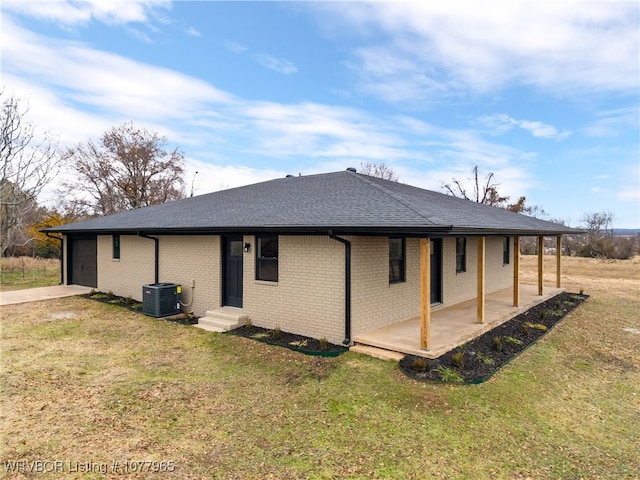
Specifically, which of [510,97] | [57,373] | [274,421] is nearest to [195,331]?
[57,373]

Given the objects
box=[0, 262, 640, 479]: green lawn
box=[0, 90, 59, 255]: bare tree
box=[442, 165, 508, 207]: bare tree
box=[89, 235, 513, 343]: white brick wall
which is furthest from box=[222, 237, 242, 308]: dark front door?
box=[442, 165, 508, 207]: bare tree

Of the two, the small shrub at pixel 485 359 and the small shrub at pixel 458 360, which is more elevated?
the small shrub at pixel 458 360

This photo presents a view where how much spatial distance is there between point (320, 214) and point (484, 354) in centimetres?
410

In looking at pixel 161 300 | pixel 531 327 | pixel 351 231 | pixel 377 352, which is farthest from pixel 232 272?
pixel 531 327

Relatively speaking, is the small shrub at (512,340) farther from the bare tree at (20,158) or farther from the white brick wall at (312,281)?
the bare tree at (20,158)

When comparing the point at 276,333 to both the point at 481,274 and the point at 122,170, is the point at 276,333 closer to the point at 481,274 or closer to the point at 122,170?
the point at 481,274

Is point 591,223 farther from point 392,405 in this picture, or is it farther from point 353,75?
point 392,405

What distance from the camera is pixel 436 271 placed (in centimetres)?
1021

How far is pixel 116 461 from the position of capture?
3.46 metres

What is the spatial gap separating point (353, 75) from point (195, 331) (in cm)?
1628

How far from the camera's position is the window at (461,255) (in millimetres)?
11148

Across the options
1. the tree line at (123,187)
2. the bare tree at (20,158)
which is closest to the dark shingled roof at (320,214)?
the bare tree at (20,158)

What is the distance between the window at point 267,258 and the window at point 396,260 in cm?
261

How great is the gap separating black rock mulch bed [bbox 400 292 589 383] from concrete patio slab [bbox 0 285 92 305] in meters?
12.2
